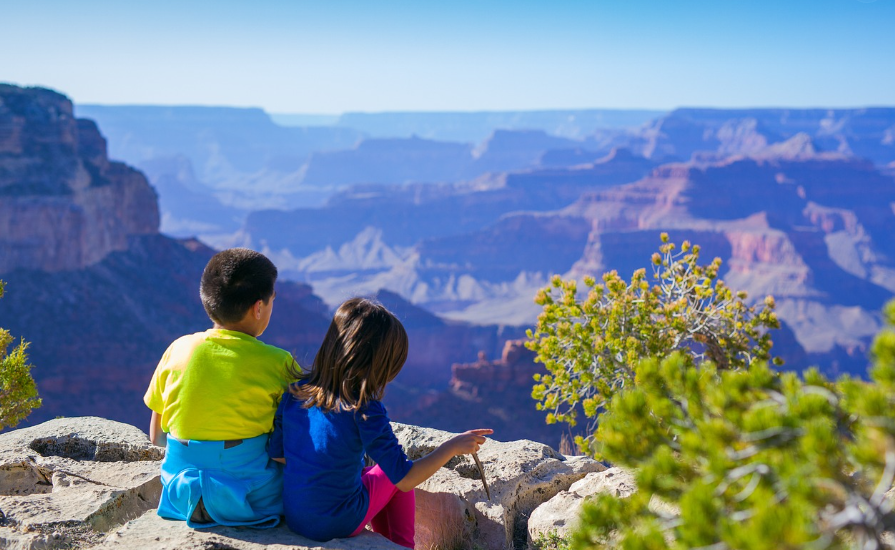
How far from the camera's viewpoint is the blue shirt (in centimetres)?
286

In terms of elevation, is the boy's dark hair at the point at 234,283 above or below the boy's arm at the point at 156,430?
above

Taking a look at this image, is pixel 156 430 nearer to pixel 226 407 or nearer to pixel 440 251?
pixel 226 407

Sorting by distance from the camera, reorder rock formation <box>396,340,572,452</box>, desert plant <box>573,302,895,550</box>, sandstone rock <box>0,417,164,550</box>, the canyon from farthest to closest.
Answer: the canyon, rock formation <box>396,340,572,452</box>, sandstone rock <box>0,417,164,550</box>, desert plant <box>573,302,895,550</box>

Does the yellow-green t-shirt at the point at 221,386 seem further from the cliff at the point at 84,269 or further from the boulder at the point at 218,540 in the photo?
the cliff at the point at 84,269

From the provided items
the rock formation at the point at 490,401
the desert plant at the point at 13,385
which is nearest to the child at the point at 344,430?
the desert plant at the point at 13,385

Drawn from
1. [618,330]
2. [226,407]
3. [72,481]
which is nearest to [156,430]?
[226,407]

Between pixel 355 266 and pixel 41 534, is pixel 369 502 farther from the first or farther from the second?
pixel 355 266

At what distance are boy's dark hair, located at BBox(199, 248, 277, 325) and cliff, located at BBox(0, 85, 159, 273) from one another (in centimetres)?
4262

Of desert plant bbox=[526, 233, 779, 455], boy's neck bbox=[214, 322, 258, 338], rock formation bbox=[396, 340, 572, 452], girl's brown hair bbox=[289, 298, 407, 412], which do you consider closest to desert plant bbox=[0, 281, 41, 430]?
boy's neck bbox=[214, 322, 258, 338]

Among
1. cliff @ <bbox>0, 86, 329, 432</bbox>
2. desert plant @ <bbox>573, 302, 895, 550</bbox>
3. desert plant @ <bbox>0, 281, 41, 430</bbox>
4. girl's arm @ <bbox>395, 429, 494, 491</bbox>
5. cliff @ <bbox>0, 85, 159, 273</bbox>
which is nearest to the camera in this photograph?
desert plant @ <bbox>573, 302, 895, 550</bbox>

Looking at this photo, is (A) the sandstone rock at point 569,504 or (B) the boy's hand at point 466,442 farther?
(A) the sandstone rock at point 569,504

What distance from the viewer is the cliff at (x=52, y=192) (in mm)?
40094

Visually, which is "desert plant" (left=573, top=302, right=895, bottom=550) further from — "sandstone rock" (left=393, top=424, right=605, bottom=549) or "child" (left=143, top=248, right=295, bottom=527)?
"sandstone rock" (left=393, top=424, right=605, bottom=549)

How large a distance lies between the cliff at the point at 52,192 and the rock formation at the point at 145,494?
40.3 meters
